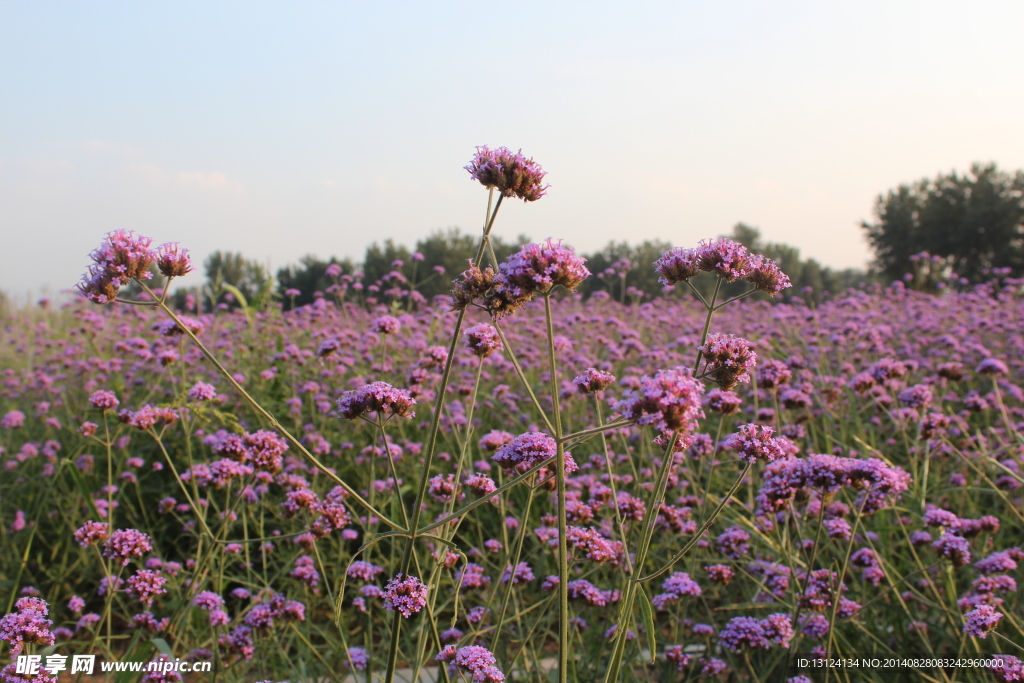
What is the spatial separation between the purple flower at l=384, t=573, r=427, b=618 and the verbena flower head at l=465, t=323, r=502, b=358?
67cm

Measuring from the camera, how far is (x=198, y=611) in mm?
3809

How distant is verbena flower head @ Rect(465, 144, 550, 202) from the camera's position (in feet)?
6.21

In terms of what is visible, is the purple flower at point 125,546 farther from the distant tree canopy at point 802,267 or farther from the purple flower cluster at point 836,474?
the distant tree canopy at point 802,267

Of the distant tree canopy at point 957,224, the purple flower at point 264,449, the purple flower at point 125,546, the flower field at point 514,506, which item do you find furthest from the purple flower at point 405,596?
the distant tree canopy at point 957,224

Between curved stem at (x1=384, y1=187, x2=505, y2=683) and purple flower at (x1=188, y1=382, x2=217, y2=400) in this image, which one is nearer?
curved stem at (x1=384, y1=187, x2=505, y2=683)

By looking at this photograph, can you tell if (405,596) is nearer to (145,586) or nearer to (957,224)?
(145,586)

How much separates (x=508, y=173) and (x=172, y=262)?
99 centimetres

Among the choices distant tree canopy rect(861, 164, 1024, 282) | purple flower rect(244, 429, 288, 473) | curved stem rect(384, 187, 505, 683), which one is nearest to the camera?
curved stem rect(384, 187, 505, 683)

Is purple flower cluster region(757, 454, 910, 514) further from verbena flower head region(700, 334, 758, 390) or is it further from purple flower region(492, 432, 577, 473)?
purple flower region(492, 432, 577, 473)

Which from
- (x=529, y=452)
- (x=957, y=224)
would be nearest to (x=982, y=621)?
(x=529, y=452)

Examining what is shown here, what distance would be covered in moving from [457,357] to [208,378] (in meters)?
2.48

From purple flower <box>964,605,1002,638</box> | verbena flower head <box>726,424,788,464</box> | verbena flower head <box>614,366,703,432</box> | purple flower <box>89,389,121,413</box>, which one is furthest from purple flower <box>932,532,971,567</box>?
purple flower <box>89,389,121,413</box>

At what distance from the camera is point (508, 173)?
1893 mm

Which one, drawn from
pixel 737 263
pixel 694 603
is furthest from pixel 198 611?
pixel 737 263
